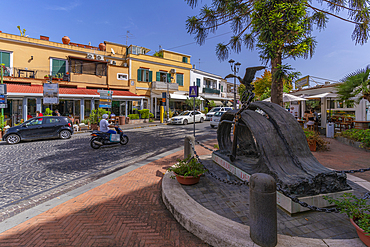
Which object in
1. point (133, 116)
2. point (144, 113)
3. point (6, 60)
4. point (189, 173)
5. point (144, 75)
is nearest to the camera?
point (189, 173)

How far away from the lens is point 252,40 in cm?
943

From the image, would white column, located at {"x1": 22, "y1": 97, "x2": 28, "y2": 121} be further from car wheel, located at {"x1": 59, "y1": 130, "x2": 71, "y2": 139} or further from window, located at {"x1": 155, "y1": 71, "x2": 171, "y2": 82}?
window, located at {"x1": 155, "y1": 71, "x2": 171, "y2": 82}

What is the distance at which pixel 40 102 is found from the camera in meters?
16.6

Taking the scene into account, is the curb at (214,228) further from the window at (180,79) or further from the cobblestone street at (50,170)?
the window at (180,79)

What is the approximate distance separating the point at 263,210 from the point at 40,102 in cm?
1965

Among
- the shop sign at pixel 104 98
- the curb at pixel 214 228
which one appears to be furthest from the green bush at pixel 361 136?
the shop sign at pixel 104 98

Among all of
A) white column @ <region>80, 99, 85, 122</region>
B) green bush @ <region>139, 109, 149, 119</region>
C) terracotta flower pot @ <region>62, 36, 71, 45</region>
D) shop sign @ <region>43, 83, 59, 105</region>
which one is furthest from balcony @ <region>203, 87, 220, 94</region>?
shop sign @ <region>43, 83, 59, 105</region>

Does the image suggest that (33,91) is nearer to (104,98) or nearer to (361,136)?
(104,98)

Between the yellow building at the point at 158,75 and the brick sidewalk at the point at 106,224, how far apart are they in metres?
20.9

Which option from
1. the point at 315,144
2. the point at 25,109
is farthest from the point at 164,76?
the point at 315,144

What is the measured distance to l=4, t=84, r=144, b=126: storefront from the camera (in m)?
15.8

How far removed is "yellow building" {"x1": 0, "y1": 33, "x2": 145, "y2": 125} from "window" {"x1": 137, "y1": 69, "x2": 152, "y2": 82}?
167 centimetres

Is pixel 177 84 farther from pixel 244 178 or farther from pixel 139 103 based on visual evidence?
pixel 244 178

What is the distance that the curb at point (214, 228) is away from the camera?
2.28 m
